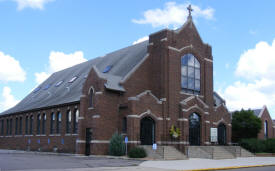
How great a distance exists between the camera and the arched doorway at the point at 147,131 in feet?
114

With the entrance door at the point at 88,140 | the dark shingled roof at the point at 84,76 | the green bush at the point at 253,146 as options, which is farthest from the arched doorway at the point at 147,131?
the green bush at the point at 253,146

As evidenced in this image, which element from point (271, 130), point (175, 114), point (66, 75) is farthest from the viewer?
point (271, 130)

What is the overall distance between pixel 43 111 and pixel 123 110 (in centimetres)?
1621

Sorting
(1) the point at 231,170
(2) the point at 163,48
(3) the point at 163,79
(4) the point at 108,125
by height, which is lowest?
(1) the point at 231,170

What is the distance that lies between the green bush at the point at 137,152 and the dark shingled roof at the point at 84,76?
6.82 m

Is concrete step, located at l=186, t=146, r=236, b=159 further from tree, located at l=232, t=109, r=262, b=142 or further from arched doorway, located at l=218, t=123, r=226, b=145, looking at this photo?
tree, located at l=232, t=109, r=262, b=142

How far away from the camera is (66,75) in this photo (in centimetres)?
5666

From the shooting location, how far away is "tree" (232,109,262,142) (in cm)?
5044

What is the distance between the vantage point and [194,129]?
3847 centimetres

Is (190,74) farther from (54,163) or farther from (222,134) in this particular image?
(54,163)

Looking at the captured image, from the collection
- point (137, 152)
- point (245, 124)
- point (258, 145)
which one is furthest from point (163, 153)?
point (245, 124)

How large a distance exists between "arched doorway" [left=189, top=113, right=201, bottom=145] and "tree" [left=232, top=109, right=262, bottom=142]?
14.4 metres

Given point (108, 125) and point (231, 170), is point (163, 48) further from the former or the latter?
point (231, 170)

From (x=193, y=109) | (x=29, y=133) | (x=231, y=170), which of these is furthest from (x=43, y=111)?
(x=231, y=170)
